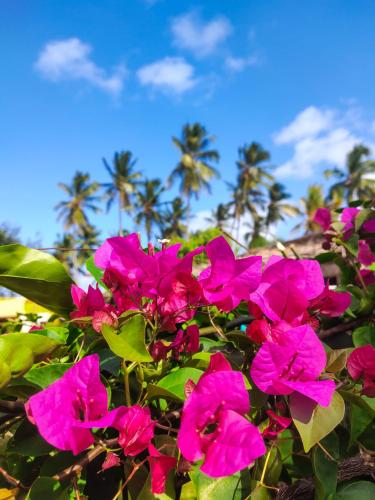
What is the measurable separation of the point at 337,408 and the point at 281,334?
0.26 feet

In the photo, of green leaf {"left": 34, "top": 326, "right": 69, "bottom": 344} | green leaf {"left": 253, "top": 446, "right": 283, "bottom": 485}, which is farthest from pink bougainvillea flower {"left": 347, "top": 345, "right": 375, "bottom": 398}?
green leaf {"left": 34, "top": 326, "right": 69, "bottom": 344}

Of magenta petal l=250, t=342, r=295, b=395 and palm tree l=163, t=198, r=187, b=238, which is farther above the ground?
palm tree l=163, t=198, r=187, b=238

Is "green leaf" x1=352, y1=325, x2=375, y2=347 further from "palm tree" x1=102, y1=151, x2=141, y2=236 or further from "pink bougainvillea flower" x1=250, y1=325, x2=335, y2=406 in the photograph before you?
"palm tree" x1=102, y1=151, x2=141, y2=236

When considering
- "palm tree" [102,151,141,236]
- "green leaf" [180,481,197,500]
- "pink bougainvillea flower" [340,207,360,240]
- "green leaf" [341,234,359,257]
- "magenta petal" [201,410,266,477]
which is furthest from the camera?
"palm tree" [102,151,141,236]

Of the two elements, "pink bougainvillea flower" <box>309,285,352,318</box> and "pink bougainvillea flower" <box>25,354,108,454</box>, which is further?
"pink bougainvillea flower" <box>309,285,352,318</box>

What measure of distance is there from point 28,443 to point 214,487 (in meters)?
0.17

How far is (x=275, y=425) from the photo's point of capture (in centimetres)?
40

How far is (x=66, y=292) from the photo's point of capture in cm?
51

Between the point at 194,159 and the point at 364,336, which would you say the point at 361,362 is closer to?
the point at 364,336

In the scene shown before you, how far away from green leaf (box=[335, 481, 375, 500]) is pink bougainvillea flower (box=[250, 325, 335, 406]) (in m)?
0.17

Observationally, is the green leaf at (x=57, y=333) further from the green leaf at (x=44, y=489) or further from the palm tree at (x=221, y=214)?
the palm tree at (x=221, y=214)

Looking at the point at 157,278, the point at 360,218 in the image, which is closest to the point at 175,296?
the point at 157,278

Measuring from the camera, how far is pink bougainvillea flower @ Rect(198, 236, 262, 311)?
41 centimetres

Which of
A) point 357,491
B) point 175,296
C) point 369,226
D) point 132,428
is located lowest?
point 357,491
